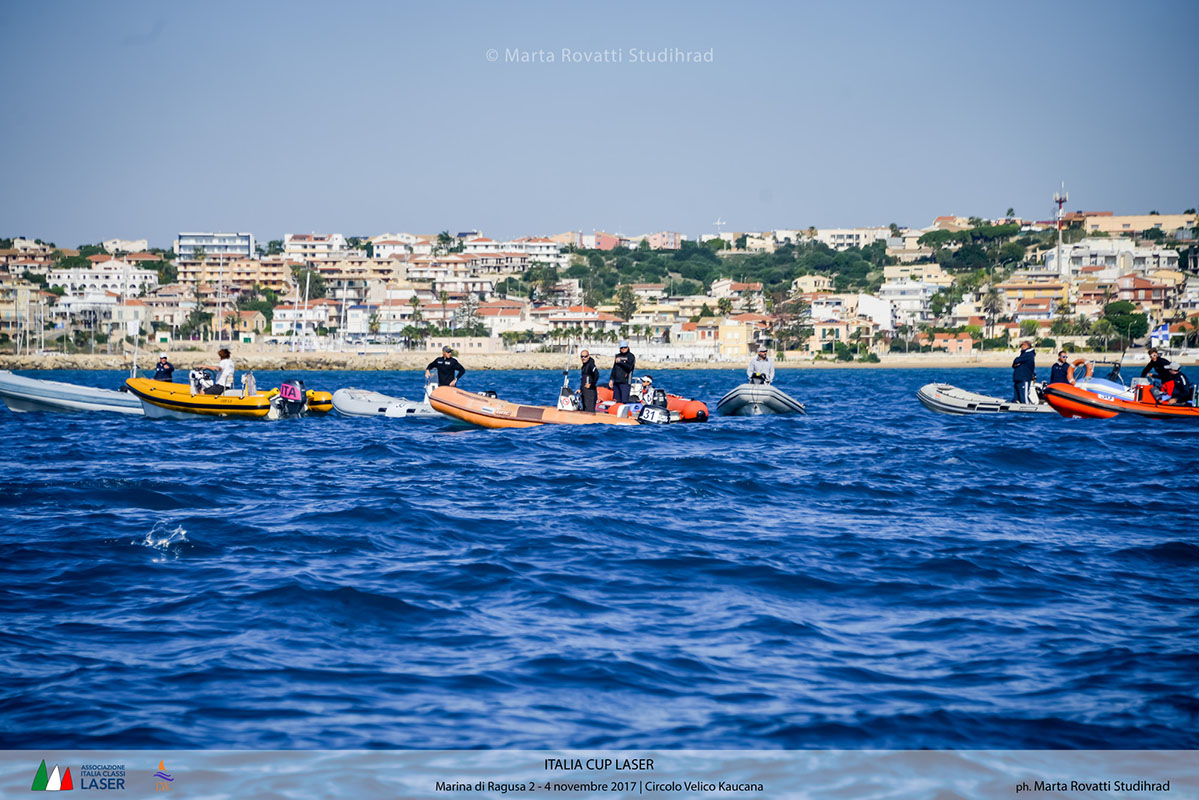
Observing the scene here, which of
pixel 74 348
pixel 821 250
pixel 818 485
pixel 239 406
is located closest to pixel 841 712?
pixel 818 485

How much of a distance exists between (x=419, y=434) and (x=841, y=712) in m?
15.2

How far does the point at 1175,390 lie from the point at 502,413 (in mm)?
12137

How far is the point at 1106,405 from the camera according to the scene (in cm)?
2033

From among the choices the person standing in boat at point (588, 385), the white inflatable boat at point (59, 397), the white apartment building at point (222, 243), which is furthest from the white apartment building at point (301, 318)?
the person standing in boat at point (588, 385)

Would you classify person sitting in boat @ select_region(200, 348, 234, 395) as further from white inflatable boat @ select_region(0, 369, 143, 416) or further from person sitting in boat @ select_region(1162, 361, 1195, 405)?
person sitting in boat @ select_region(1162, 361, 1195, 405)

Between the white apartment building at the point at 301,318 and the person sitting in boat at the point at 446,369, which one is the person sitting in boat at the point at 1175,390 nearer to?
the person sitting in boat at the point at 446,369

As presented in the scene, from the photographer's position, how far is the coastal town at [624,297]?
108 m

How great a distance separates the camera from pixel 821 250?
182750 millimetres

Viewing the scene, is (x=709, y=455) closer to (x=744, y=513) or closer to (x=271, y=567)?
(x=744, y=513)

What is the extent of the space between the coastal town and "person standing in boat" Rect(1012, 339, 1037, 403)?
214 ft

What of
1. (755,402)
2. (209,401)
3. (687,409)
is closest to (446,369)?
(209,401)

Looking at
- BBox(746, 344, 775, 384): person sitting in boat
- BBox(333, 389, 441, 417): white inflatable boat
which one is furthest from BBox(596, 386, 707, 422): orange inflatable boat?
BBox(333, 389, 441, 417): white inflatable boat

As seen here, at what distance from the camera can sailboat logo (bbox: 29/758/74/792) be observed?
423cm

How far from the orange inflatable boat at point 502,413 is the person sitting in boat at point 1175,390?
31.5 feet
